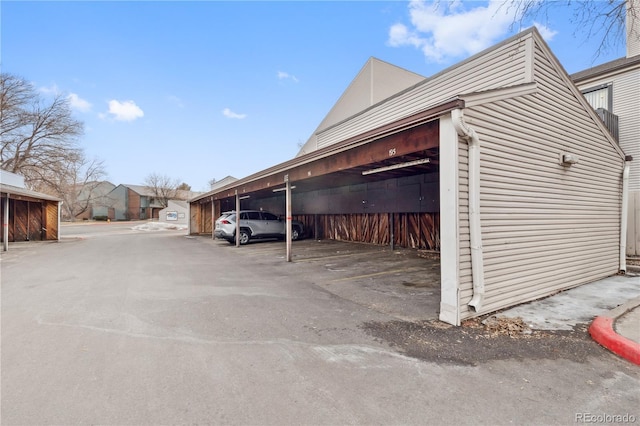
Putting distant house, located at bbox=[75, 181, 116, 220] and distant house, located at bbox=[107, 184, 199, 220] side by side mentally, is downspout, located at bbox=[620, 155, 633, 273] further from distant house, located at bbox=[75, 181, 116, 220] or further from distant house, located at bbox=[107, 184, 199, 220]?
distant house, located at bbox=[75, 181, 116, 220]

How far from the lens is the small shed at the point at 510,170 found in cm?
420

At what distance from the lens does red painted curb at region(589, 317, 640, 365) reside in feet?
10.1

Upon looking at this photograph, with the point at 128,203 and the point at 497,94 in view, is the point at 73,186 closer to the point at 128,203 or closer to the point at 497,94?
the point at 128,203

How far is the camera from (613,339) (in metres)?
3.33

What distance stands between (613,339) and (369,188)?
1024 centimetres

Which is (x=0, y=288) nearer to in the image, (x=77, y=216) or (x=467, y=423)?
(x=467, y=423)

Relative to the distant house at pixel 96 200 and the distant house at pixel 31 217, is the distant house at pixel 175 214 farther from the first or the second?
the distant house at pixel 31 217

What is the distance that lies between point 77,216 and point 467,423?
64672 millimetres

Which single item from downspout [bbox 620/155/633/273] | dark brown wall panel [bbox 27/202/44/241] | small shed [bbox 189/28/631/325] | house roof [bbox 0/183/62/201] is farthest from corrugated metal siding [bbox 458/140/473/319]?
dark brown wall panel [bbox 27/202/44/241]

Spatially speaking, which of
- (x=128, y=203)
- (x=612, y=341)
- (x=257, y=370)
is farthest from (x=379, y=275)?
(x=128, y=203)

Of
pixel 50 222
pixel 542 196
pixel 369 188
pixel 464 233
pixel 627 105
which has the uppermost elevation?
pixel 627 105

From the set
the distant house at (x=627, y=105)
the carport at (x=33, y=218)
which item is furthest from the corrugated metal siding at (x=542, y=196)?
the carport at (x=33, y=218)

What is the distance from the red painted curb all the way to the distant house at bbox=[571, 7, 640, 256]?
8.44m

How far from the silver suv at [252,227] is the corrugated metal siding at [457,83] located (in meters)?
5.87
